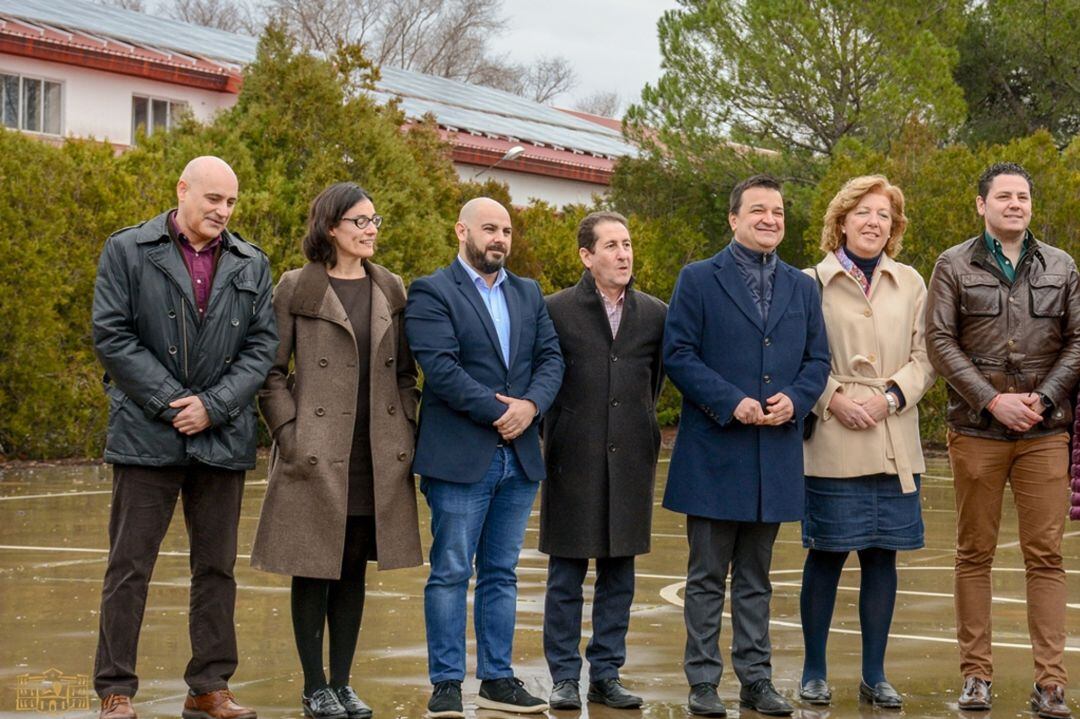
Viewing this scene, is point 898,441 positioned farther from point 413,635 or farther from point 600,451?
point 413,635

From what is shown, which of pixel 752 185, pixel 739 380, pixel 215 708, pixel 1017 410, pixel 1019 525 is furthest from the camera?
pixel 752 185

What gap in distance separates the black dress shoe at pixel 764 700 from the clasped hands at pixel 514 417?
1453 millimetres

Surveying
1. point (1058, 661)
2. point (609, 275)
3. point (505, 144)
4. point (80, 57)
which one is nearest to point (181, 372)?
point (609, 275)

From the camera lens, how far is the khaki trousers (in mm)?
6941

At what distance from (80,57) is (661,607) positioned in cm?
2208

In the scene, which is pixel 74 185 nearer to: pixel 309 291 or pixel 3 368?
pixel 3 368

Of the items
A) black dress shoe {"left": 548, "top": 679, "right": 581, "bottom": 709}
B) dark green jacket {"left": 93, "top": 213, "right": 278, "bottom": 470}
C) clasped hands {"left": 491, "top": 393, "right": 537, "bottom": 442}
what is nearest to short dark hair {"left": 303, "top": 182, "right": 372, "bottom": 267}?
dark green jacket {"left": 93, "top": 213, "right": 278, "bottom": 470}

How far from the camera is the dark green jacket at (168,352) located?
627 cm

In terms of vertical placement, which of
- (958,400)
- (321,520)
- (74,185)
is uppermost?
(74,185)

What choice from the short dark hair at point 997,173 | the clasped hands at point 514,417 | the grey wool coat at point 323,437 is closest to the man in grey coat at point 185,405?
the grey wool coat at point 323,437

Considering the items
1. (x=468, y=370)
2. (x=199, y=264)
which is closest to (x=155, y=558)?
(x=199, y=264)

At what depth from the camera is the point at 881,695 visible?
6.79m

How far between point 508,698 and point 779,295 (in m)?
2.08

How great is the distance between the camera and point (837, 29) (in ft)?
82.5
